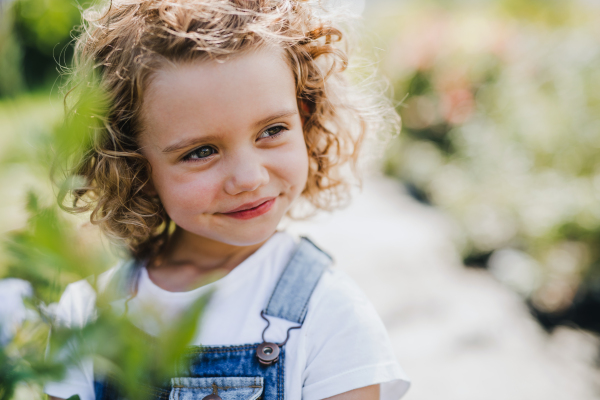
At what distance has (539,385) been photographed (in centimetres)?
249

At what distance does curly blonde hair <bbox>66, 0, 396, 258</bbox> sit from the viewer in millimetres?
1065

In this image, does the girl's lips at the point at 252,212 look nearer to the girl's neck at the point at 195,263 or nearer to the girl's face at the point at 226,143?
the girl's face at the point at 226,143

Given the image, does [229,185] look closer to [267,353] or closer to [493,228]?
[267,353]

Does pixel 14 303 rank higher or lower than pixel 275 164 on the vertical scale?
lower

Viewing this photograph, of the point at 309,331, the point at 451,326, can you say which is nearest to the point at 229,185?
the point at 309,331

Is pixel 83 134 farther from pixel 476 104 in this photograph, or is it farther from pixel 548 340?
pixel 476 104

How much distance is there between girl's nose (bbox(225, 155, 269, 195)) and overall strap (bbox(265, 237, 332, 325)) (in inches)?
12.6

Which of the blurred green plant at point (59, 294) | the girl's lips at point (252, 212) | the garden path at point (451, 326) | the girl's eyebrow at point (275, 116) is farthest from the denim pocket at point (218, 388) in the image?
the garden path at point (451, 326)

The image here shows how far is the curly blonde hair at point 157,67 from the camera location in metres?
1.07

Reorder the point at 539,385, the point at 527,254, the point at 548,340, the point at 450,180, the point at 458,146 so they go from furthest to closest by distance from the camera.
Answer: the point at 458,146 < the point at 450,180 < the point at 527,254 < the point at 548,340 < the point at 539,385

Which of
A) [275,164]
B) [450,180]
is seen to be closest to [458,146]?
[450,180]

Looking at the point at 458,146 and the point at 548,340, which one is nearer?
the point at 548,340

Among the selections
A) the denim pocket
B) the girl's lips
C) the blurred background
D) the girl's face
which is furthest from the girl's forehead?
the denim pocket

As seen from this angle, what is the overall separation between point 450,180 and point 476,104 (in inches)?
49.8
